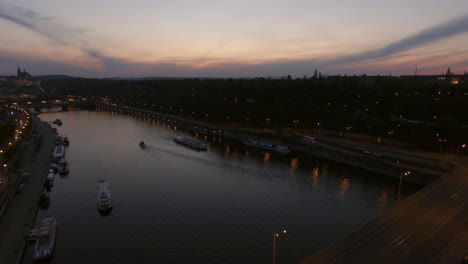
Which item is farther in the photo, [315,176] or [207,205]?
[315,176]

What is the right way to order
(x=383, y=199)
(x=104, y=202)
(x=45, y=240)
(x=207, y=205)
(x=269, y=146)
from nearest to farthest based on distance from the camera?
(x=45, y=240)
(x=104, y=202)
(x=207, y=205)
(x=383, y=199)
(x=269, y=146)

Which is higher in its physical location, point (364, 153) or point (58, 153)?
point (364, 153)

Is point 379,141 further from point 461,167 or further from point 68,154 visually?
point 68,154

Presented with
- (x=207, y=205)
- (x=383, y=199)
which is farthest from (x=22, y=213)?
(x=383, y=199)

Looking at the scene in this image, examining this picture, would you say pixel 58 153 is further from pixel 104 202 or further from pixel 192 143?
pixel 104 202

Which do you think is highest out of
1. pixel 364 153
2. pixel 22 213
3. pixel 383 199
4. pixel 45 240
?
pixel 364 153

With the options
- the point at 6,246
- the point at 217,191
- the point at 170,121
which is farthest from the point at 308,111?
the point at 6,246

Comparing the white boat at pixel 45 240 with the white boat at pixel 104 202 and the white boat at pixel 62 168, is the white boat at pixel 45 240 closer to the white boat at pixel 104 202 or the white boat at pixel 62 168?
the white boat at pixel 104 202

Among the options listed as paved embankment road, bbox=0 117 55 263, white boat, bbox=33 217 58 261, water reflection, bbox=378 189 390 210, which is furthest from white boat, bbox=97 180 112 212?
water reflection, bbox=378 189 390 210
